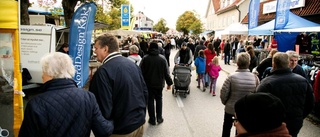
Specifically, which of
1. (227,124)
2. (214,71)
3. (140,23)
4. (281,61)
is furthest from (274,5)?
(140,23)

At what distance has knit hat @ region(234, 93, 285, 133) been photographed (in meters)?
1.60

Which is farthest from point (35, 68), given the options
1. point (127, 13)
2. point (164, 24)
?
point (164, 24)

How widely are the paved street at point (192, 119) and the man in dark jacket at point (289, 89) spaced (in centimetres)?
224

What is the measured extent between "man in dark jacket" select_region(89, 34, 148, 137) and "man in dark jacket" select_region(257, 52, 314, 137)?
5.76 ft

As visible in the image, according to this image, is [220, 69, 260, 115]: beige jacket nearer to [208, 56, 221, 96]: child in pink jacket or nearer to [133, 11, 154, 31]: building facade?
[208, 56, 221, 96]: child in pink jacket

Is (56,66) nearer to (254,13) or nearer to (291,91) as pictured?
(291,91)

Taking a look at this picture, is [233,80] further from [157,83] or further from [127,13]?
[127,13]

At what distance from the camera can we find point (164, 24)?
107938 millimetres

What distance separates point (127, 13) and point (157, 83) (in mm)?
23918

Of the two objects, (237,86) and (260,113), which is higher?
(260,113)

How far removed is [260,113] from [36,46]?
905 centimetres

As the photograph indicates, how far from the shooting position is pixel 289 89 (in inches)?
137

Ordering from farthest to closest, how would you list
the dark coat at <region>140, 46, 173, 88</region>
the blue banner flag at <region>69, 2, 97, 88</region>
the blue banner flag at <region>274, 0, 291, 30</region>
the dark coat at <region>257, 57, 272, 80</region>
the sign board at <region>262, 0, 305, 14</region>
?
the sign board at <region>262, 0, 305, 14</region> < the blue banner flag at <region>274, 0, 291, 30</region> < the blue banner flag at <region>69, 2, 97, 88</region> < the dark coat at <region>257, 57, 272, 80</region> < the dark coat at <region>140, 46, 173, 88</region>

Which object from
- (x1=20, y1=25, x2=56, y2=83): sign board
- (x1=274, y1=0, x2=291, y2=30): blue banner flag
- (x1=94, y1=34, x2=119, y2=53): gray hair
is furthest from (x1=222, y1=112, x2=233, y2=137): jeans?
(x1=274, y1=0, x2=291, y2=30): blue banner flag
